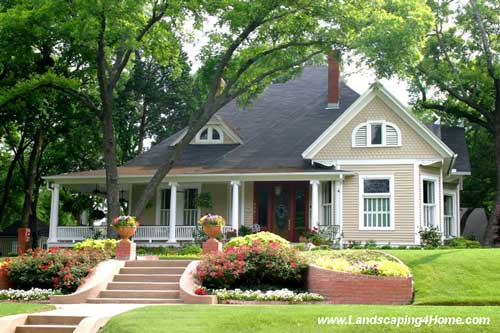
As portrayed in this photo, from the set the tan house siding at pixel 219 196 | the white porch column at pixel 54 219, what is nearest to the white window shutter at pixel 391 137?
the tan house siding at pixel 219 196

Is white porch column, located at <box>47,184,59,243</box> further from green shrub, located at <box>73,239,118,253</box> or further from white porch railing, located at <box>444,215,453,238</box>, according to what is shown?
white porch railing, located at <box>444,215,453,238</box>

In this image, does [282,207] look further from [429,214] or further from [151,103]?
[151,103]

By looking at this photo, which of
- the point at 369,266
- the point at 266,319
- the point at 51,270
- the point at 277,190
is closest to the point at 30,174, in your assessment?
the point at 277,190

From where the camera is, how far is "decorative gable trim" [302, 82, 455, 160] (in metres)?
25.0

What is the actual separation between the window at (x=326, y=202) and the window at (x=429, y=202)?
3641 millimetres

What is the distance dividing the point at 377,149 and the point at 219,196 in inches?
279

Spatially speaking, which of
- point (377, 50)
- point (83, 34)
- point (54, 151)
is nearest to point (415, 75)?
point (377, 50)

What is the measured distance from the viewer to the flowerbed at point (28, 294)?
52.2 ft

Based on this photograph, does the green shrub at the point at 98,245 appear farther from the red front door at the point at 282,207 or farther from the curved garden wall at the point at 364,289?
the red front door at the point at 282,207

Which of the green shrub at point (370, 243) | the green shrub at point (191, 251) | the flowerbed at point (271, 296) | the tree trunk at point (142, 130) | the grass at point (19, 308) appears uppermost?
the tree trunk at point (142, 130)

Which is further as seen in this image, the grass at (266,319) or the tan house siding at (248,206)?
the tan house siding at (248,206)

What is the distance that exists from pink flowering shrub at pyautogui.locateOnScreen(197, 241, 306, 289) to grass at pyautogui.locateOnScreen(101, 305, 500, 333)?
11.2 feet

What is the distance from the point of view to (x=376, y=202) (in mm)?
25312

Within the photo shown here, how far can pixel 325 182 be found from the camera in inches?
1046
